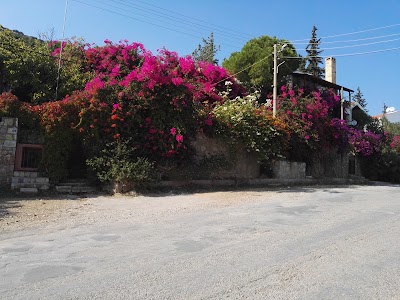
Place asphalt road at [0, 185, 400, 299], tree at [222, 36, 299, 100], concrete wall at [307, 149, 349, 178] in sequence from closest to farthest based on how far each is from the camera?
asphalt road at [0, 185, 400, 299] < concrete wall at [307, 149, 349, 178] < tree at [222, 36, 299, 100]

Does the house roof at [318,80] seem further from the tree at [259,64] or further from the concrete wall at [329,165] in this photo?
the concrete wall at [329,165]

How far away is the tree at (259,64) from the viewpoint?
23.2 m

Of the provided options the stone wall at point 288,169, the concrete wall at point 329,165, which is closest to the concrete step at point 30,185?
the stone wall at point 288,169

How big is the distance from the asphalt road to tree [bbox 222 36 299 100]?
15444 millimetres

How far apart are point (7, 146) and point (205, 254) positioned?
8.91 m

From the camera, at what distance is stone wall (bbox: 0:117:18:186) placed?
1124cm

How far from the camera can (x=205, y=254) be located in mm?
5273

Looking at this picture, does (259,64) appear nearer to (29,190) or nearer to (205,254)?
(29,190)

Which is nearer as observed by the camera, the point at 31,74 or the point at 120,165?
the point at 120,165

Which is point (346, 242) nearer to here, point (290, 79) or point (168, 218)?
point (168, 218)

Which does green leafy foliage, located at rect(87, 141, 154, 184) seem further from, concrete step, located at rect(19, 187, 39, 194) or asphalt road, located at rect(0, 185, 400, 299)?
asphalt road, located at rect(0, 185, 400, 299)

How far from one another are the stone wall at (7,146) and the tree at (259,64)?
1594cm

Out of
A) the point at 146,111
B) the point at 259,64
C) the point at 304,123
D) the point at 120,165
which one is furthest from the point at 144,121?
the point at 259,64

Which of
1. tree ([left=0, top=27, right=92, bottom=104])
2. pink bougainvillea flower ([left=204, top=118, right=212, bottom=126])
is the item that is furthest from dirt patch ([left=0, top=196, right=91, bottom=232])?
pink bougainvillea flower ([left=204, top=118, right=212, bottom=126])
